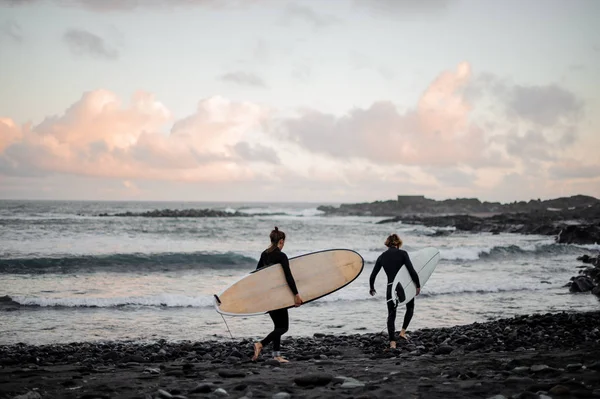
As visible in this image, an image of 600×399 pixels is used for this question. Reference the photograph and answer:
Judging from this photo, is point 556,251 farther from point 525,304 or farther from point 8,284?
point 8,284

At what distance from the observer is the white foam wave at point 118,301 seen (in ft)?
41.2

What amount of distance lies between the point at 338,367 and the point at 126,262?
15.9 m

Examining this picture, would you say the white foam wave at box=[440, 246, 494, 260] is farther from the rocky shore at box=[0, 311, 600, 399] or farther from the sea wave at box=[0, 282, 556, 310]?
the rocky shore at box=[0, 311, 600, 399]

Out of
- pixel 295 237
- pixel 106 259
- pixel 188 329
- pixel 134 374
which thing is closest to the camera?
pixel 134 374

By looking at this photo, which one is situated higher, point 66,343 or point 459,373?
point 459,373

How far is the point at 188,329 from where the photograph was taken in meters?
10.2

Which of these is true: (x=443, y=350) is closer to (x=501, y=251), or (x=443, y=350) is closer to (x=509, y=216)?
(x=501, y=251)

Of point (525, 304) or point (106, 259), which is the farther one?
point (106, 259)

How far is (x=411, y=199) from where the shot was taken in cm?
8375

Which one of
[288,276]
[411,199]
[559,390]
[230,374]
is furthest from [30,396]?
[411,199]

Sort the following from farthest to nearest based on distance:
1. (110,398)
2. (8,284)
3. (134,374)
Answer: (8,284)
(134,374)
(110,398)

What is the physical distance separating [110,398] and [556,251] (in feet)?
87.2

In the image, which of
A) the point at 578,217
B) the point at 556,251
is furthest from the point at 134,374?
the point at 578,217

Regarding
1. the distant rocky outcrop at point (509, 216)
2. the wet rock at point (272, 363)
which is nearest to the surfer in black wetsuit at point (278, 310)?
the wet rock at point (272, 363)
